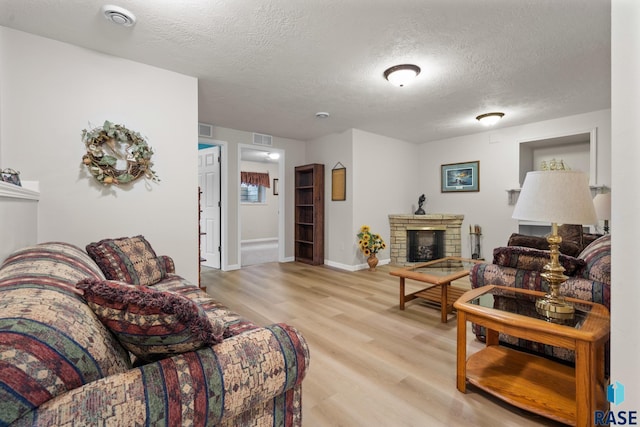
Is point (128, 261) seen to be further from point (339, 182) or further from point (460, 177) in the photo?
point (460, 177)

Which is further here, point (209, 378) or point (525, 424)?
point (525, 424)

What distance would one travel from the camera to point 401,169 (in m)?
5.95

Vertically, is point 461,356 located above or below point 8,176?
below

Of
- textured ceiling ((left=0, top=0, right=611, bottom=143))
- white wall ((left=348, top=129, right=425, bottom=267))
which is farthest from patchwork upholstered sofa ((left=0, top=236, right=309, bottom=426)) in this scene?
white wall ((left=348, top=129, right=425, bottom=267))

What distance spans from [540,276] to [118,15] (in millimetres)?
3437

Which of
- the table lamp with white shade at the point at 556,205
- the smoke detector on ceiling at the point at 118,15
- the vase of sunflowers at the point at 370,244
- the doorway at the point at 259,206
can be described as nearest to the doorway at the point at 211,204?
the vase of sunflowers at the point at 370,244

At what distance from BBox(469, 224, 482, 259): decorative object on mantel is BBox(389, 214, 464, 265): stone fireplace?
209 millimetres

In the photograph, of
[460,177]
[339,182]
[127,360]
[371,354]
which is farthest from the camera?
[460,177]

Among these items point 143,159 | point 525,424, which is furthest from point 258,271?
point 525,424

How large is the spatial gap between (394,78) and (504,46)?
0.92 metres

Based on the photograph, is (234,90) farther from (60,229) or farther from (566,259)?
(566,259)

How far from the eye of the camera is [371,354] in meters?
2.17

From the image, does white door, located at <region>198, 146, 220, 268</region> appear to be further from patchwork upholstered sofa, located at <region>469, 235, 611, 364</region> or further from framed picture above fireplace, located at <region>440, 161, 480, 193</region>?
framed picture above fireplace, located at <region>440, 161, 480, 193</region>

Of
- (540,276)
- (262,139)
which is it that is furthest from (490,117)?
(262,139)
